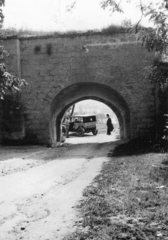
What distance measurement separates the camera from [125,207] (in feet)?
12.3

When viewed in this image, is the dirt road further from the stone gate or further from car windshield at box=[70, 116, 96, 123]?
car windshield at box=[70, 116, 96, 123]

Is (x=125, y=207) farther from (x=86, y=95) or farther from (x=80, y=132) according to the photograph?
(x=80, y=132)

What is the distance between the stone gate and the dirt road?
5022 mm

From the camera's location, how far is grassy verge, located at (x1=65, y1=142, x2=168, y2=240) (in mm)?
3023

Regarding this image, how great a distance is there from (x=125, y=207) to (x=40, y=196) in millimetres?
1451

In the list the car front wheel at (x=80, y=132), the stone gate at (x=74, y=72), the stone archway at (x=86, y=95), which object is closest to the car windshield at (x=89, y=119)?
the car front wheel at (x=80, y=132)

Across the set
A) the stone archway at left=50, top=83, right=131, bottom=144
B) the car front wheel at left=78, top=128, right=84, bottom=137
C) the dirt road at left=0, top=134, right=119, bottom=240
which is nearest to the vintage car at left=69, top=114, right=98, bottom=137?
the car front wheel at left=78, top=128, right=84, bottom=137

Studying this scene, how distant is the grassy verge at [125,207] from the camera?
302 centimetres

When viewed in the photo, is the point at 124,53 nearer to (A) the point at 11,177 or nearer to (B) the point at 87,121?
(A) the point at 11,177

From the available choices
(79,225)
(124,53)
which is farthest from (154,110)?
(79,225)

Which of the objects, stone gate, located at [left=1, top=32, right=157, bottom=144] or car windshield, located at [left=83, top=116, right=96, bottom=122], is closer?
stone gate, located at [left=1, top=32, right=157, bottom=144]

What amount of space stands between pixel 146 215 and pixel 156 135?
8896mm

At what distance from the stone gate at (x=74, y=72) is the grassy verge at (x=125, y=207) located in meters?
6.51

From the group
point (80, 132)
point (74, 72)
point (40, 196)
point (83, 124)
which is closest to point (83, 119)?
point (83, 124)
